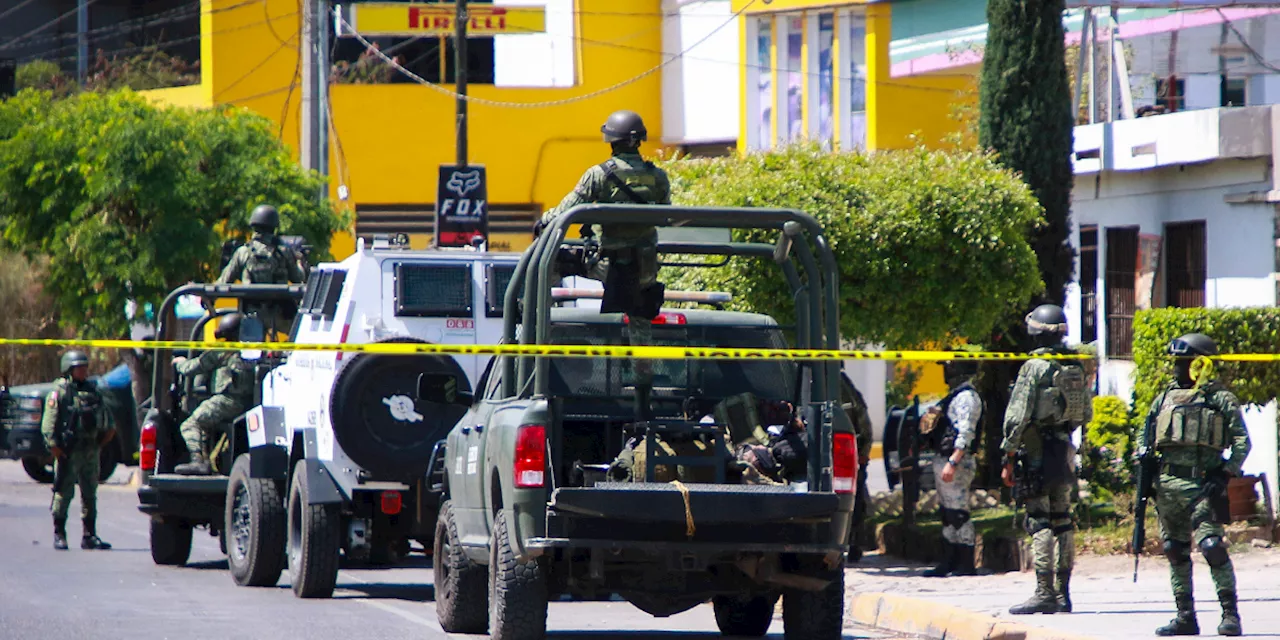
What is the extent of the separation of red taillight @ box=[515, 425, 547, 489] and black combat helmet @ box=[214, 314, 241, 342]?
6.91 meters

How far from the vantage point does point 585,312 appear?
33.8 ft

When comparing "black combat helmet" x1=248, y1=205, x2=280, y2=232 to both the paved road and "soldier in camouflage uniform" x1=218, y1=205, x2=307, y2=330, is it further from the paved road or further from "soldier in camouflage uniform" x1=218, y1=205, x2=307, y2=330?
the paved road

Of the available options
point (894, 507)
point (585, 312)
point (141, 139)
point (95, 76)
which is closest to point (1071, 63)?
point (894, 507)

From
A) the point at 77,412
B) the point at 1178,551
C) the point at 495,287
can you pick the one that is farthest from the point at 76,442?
the point at 1178,551

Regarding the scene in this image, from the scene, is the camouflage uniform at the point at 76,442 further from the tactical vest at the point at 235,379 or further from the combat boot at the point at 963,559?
the combat boot at the point at 963,559

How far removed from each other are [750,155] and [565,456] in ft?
20.1

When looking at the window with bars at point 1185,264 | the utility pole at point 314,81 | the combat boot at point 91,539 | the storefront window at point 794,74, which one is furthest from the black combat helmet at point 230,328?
the storefront window at point 794,74

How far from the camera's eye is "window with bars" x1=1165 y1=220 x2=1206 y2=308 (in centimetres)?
1816

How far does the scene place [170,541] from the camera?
592 inches

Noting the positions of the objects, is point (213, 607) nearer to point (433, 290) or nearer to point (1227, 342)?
point (433, 290)

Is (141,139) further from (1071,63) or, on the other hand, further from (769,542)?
(769,542)

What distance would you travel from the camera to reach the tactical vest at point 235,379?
48.4 ft

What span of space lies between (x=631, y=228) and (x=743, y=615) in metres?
2.50

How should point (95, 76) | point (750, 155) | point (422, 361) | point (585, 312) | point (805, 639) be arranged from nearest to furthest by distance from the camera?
point (805, 639) < point (585, 312) < point (422, 361) < point (750, 155) < point (95, 76)
